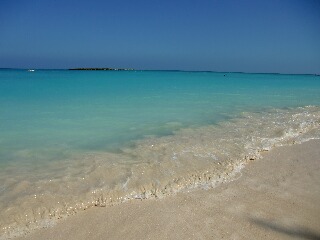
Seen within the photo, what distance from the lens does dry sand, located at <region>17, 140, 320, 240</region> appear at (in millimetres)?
2568

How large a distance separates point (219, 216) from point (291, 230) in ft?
2.19

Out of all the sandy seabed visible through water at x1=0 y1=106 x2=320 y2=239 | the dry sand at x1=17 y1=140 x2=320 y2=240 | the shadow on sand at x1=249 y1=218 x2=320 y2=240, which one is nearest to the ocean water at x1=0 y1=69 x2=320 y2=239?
the sandy seabed visible through water at x1=0 y1=106 x2=320 y2=239

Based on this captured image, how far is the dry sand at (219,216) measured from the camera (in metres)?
2.57

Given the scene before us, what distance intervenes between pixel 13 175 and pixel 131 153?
1.81m

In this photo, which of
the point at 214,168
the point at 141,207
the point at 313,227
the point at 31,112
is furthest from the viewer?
the point at 31,112

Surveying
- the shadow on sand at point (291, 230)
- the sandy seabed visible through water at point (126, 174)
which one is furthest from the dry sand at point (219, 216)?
the sandy seabed visible through water at point (126, 174)

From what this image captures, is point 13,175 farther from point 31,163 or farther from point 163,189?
point 163,189

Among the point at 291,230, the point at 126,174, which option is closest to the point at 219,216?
the point at 291,230

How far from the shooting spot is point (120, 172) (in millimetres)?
3928

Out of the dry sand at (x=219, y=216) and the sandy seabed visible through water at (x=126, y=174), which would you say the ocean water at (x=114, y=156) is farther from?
the dry sand at (x=219, y=216)

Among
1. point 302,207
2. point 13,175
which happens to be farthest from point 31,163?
point 302,207

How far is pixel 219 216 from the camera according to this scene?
2852 mm

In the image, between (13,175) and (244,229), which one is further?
(13,175)

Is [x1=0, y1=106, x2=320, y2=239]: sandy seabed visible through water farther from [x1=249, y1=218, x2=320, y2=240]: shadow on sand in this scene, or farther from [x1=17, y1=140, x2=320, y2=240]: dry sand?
[x1=249, y1=218, x2=320, y2=240]: shadow on sand
